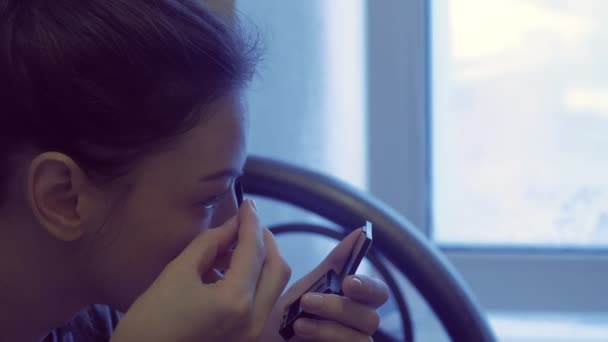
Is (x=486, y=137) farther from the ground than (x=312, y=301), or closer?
farther from the ground

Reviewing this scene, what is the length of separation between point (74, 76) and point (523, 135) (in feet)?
3.06

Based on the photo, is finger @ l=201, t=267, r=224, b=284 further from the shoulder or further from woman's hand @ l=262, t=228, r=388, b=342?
the shoulder

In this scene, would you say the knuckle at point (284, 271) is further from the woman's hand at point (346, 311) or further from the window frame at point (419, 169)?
the window frame at point (419, 169)

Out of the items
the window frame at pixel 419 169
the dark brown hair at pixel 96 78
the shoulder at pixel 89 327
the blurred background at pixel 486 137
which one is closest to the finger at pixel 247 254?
the dark brown hair at pixel 96 78

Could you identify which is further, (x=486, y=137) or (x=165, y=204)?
(x=486, y=137)

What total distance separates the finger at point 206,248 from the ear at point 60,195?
0.29 ft

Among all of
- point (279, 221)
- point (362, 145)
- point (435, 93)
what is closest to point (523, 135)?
point (435, 93)

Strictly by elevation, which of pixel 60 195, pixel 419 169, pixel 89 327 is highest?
pixel 419 169

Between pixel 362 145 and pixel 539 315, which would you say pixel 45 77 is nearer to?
pixel 362 145

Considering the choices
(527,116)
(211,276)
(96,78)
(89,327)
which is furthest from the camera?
(527,116)

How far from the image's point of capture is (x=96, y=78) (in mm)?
585

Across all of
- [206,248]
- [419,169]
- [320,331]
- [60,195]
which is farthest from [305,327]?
[419,169]

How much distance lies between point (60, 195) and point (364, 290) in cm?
28

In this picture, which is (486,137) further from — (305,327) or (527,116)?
(305,327)
